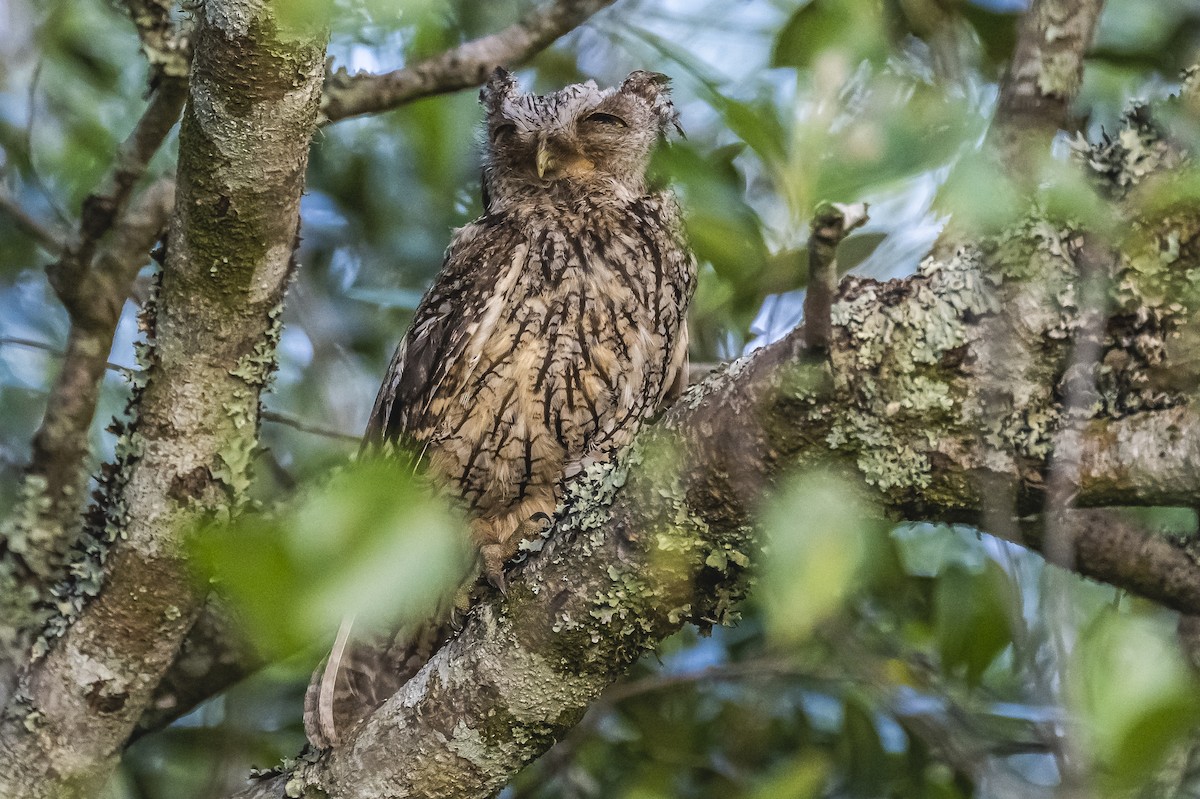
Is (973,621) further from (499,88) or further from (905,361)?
(499,88)

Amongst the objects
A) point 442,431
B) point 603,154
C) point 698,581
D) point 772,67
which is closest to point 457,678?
point 698,581

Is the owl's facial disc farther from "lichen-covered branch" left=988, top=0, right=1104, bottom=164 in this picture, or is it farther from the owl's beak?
"lichen-covered branch" left=988, top=0, right=1104, bottom=164

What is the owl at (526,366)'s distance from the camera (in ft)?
6.59

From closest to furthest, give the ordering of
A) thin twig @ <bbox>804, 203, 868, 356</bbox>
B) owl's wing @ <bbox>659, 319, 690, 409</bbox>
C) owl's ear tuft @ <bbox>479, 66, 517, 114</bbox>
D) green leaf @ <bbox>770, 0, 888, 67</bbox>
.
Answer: thin twig @ <bbox>804, 203, 868, 356</bbox>, green leaf @ <bbox>770, 0, 888, 67</bbox>, owl's wing @ <bbox>659, 319, 690, 409</bbox>, owl's ear tuft @ <bbox>479, 66, 517, 114</bbox>

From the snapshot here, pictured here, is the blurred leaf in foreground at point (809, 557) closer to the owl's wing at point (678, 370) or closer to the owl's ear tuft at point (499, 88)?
the owl's wing at point (678, 370)

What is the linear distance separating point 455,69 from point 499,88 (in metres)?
0.19

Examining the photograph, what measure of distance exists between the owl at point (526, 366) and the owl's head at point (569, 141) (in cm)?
4

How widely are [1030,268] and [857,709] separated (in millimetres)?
1146

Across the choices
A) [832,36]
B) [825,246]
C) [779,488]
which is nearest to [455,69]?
[832,36]

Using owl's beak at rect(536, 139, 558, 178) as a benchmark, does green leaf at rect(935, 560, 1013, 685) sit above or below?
below

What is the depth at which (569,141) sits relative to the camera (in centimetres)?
229

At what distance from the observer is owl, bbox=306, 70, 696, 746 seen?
2.01 meters

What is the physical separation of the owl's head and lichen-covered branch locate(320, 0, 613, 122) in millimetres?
112

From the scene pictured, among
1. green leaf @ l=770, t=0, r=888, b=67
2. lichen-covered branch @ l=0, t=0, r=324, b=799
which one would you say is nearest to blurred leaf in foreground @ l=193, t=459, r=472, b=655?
green leaf @ l=770, t=0, r=888, b=67
